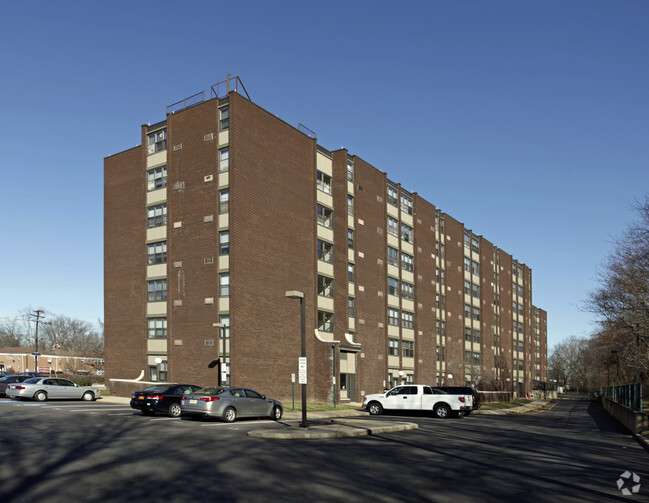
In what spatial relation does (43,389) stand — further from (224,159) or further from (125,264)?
(224,159)

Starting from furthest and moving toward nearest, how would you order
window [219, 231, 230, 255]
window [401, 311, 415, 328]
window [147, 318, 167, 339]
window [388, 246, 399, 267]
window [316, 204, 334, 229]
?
window [401, 311, 415, 328], window [388, 246, 399, 267], window [316, 204, 334, 229], window [147, 318, 167, 339], window [219, 231, 230, 255]

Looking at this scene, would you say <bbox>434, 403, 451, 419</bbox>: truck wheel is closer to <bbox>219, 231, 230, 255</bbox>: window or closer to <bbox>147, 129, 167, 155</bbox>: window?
<bbox>219, 231, 230, 255</bbox>: window

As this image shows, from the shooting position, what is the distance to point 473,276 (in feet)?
276

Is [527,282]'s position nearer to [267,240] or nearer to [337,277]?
[337,277]

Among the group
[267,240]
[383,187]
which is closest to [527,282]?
[383,187]

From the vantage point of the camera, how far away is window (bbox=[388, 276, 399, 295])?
5953 centimetres

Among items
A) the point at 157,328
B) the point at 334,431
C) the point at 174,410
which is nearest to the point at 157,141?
the point at 157,328

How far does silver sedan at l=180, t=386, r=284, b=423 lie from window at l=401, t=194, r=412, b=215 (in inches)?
1585

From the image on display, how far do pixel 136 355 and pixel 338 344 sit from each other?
595 inches

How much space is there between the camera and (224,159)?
41.0 m

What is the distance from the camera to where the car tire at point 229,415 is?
2509 centimetres

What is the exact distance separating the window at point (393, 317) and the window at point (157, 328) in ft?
77.5

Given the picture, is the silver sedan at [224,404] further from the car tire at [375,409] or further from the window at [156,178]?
the window at [156,178]

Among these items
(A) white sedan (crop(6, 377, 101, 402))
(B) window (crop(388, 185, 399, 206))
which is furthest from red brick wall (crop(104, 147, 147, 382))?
(B) window (crop(388, 185, 399, 206))
